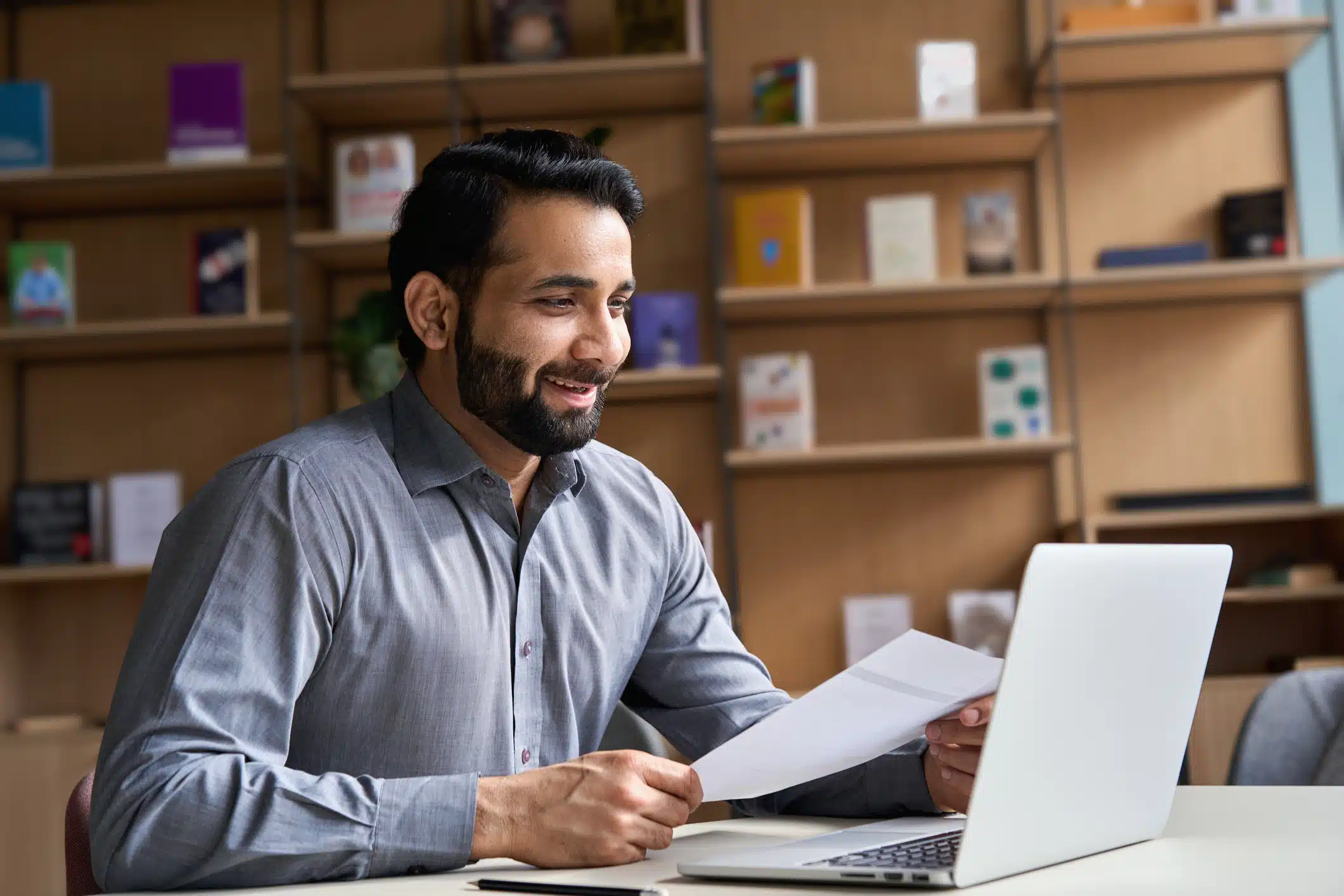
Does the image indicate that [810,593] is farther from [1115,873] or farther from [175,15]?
[1115,873]

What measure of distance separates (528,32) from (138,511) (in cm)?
156

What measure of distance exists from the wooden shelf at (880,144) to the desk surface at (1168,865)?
2.30 m

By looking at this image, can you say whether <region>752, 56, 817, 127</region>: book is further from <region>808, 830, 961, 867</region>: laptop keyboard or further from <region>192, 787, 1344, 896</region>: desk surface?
<region>808, 830, 961, 867</region>: laptop keyboard

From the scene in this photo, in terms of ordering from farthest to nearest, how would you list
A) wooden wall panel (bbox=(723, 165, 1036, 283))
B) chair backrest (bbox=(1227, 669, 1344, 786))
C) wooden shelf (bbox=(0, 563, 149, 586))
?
wooden wall panel (bbox=(723, 165, 1036, 283)) < wooden shelf (bbox=(0, 563, 149, 586)) < chair backrest (bbox=(1227, 669, 1344, 786))

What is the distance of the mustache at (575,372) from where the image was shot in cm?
144

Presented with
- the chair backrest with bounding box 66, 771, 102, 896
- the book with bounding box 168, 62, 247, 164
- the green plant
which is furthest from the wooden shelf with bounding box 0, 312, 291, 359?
the chair backrest with bounding box 66, 771, 102, 896

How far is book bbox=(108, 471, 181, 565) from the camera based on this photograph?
3420 millimetres

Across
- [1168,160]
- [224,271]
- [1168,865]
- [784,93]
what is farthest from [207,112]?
[1168,865]

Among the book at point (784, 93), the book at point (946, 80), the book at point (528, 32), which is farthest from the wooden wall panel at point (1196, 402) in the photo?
A: the book at point (528, 32)

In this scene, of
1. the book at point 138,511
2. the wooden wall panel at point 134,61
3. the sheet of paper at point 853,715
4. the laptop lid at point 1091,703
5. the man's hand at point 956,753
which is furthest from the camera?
the wooden wall panel at point 134,61

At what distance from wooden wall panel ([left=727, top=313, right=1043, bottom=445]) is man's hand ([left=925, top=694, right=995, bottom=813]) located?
2280mm

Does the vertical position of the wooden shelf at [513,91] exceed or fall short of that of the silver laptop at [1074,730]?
it exceeds it

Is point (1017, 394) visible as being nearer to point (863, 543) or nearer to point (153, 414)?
point (863, 543)

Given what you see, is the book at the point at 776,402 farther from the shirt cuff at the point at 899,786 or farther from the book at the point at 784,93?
the shirt cuff at the point at 899,786
